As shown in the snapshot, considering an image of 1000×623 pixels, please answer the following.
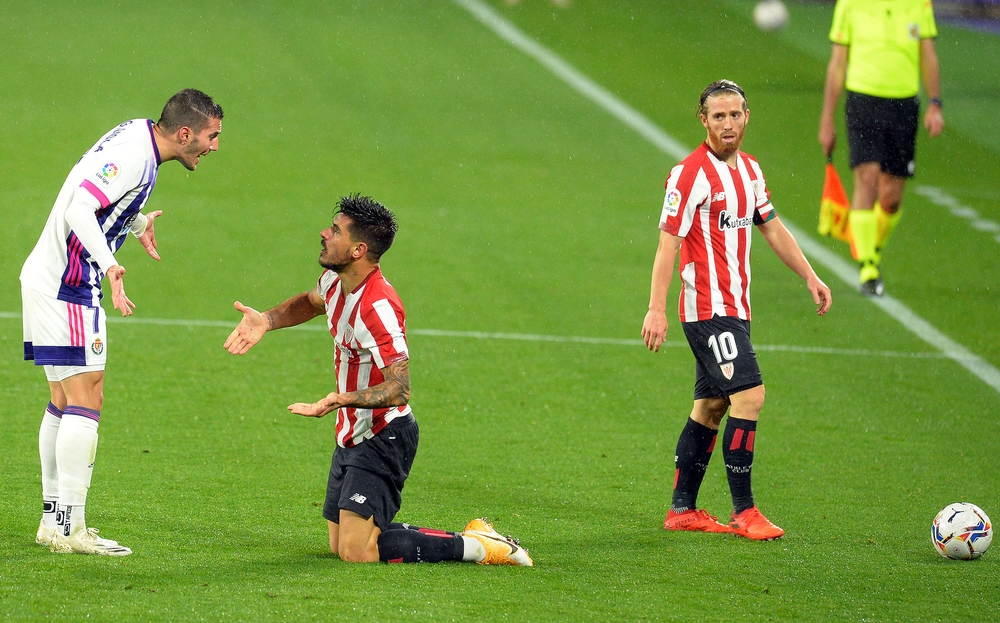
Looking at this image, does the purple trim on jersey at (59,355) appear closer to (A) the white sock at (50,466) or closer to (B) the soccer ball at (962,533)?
(A) the white sock at (50,466)

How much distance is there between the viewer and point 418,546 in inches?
213

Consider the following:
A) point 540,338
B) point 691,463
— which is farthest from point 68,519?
point 540,338

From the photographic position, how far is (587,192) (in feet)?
46.6

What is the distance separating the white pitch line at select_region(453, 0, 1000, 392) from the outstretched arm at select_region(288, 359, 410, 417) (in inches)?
208

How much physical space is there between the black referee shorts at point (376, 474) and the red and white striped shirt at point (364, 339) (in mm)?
49

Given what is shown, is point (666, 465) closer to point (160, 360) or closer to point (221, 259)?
point (160, 360)

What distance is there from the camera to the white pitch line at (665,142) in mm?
9734

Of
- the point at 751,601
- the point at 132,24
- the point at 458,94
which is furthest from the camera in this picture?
the point at 132,24

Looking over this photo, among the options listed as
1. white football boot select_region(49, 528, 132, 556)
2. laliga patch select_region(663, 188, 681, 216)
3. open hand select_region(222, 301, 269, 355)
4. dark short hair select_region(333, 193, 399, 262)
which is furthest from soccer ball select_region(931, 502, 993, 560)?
white football boot select_region(49, 528, 132, 556)

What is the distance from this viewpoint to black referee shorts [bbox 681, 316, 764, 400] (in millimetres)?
5961

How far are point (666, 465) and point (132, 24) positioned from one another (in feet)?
49.8

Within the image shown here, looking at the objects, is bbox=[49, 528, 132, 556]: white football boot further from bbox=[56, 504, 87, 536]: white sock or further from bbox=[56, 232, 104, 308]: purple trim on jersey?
bbox=[56, 232, 104, 308]: purple trim on jersey

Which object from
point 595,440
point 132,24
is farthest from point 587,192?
point 132,24

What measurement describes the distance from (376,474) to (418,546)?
0.34 meters
